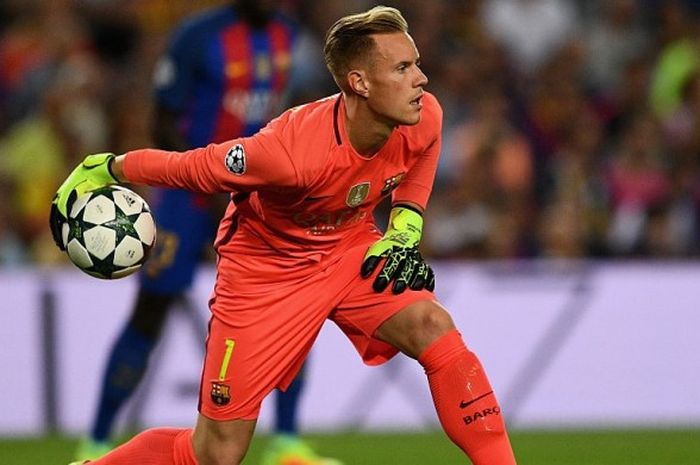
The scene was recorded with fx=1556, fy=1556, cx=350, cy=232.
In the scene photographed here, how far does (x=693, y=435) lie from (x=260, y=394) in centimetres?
412

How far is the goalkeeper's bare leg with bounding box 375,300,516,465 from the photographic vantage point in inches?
215

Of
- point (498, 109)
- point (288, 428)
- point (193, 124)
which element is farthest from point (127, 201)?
point (498, 109)

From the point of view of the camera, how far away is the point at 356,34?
558cm

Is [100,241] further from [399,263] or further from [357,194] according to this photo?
[399,263]

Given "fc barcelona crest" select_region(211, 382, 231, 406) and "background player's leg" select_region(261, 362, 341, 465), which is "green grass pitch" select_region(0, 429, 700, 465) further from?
"fc barcelona crest" select_region(211, 382, 231, 406)

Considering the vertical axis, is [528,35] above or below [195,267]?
above

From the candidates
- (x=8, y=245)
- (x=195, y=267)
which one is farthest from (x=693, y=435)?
(x=8, y=245)

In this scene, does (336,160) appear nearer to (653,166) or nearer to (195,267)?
(195,267)

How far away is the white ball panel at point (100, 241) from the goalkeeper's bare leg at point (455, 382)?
1.05m

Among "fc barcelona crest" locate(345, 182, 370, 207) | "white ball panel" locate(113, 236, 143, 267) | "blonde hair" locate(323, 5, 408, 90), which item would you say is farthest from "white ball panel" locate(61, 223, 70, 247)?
"blonde hair" locate(323, 5, 408, 90)

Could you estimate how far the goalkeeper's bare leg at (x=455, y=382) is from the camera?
546cm

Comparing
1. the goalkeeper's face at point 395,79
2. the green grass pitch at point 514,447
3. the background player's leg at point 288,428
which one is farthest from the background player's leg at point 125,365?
the goalkeeper's face at point 395,79

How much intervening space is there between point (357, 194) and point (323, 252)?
290mm

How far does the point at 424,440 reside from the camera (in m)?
8.96
